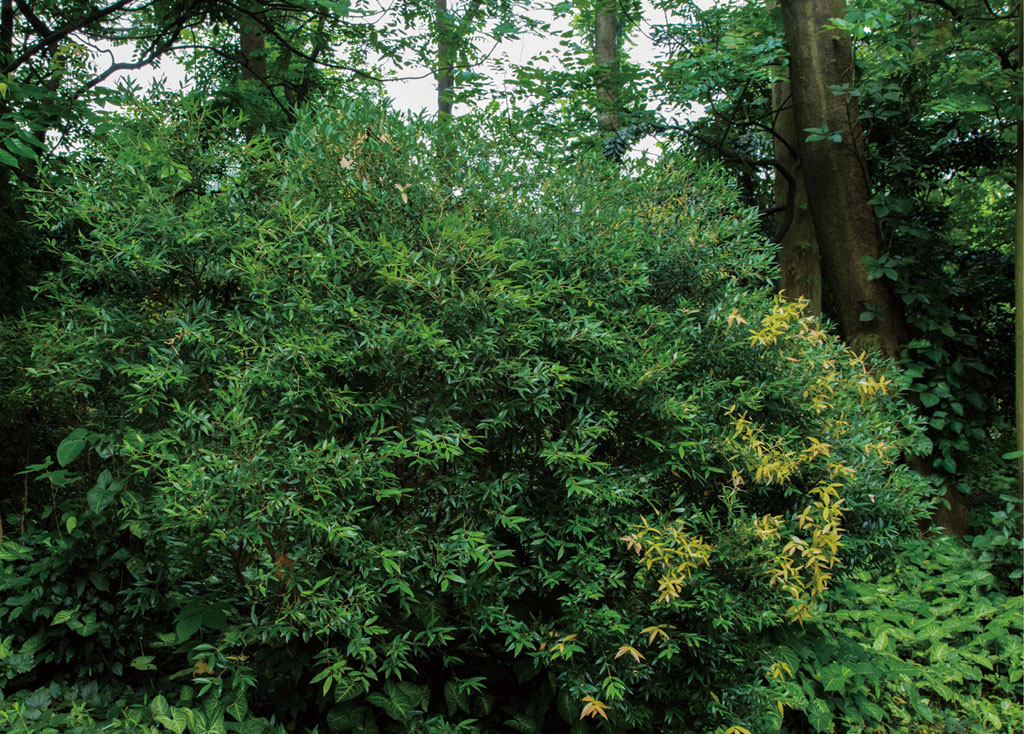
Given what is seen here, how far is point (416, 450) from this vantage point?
2.79m

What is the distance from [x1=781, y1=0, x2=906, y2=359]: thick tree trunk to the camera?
6125 millimetres

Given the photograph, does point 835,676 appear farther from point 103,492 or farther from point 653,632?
point 103,492

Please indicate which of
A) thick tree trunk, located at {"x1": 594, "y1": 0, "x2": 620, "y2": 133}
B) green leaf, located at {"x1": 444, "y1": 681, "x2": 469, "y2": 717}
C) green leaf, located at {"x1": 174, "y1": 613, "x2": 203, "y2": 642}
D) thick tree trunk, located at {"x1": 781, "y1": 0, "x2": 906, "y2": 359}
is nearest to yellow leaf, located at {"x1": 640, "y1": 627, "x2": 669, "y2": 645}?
green leaf, located at {"x1": 444, "y1": 681, "x2": 469, "y2": 717}

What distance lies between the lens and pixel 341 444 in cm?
292

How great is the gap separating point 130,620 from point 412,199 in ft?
8.13

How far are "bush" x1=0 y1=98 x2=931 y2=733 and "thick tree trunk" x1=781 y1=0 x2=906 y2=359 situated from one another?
278cm

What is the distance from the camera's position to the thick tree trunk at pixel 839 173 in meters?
6.12

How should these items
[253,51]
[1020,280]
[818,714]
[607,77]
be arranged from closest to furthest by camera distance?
[818,714], [1020,280], [607,77], [253,51]

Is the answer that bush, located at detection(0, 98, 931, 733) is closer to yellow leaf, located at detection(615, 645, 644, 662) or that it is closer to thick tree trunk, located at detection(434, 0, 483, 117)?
yellow leaf, located at detection(615, 645, 644, 662)

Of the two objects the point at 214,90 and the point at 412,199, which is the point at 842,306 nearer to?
the point at 412,199

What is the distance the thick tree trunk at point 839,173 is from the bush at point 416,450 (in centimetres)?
278

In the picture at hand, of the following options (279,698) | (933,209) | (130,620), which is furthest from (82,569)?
(933,209)

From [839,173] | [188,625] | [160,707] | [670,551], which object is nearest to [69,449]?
[188,625]

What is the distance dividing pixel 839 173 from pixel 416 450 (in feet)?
16.6
